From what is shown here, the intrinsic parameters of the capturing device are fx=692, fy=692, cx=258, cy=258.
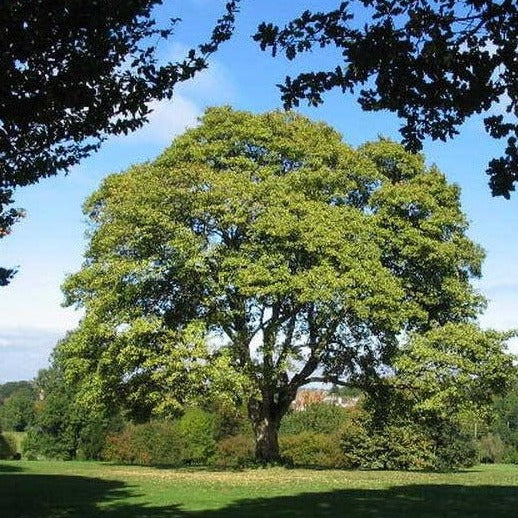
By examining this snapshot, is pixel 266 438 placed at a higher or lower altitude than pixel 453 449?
higher

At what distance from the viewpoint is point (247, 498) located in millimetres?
14164

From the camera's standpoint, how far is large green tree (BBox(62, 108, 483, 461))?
23828 mm

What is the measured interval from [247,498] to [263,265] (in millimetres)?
10842

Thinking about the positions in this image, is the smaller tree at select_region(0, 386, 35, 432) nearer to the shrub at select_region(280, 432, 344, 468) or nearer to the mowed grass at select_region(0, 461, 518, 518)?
the shrub at select_region(280, 432, 344, 468)

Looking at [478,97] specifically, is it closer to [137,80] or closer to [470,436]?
[137,80]

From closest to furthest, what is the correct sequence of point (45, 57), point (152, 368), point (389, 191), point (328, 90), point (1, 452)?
1. point (328, 90)
2. point (45, 57)
3. point (152, 368)
4. point (389, 191)
5. point (1, 452)

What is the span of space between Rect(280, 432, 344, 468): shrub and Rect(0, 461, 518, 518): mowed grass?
18945mm

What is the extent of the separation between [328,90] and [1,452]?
43.1 metres

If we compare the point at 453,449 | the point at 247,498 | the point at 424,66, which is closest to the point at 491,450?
the point at 453,449

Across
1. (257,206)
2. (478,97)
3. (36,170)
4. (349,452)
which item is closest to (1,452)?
(349,452)

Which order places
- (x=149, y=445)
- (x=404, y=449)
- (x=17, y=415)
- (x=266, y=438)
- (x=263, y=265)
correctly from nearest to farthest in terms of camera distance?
(x=263, y=265) < (x=266, y=438) < (x=404, y=449) < (x=149, y=445) < (x=17, y=415)

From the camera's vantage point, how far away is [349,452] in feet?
122

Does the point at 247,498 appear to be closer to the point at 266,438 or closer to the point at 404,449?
the point at 266,438

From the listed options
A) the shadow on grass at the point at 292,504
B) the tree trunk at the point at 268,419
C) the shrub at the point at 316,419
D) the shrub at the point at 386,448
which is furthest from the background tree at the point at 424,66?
the shrub at the point at 316,419
